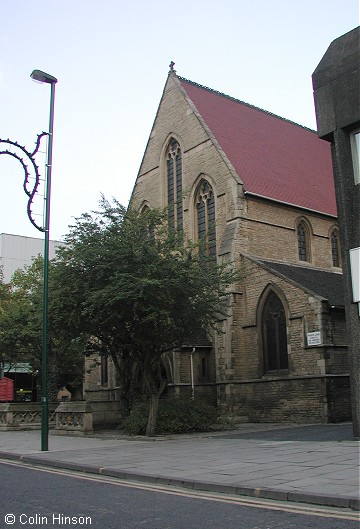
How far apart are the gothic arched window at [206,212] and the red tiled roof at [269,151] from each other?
1862 millimetres

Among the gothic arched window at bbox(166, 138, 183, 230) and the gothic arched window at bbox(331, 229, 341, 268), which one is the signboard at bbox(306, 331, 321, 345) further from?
the gothic arched window at bbox(166, 138, 183, 230)

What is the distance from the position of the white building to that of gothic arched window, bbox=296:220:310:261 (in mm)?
38755

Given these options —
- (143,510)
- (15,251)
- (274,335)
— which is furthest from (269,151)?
(15,251)

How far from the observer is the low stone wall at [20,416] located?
981 inches

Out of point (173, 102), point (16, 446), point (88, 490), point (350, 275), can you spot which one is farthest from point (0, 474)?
point (173, 102)

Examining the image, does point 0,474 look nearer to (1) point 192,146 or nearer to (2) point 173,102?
(1) point 192,146

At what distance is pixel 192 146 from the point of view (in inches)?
1209

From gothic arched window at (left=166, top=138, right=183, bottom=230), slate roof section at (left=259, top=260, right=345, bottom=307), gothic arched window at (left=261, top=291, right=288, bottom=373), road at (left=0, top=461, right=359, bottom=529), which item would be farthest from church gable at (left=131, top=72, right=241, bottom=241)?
road at (left=0, top=461, right=359, bottom=529)

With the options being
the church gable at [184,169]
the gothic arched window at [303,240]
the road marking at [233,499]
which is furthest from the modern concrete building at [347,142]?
the gothic arched window at [303,240]

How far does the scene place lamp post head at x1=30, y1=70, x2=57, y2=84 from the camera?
655 inches

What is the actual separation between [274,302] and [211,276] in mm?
5914

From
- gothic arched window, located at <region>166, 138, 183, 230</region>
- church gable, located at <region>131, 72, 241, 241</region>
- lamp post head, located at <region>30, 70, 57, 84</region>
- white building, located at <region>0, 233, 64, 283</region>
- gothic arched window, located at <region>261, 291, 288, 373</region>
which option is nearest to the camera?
lamp post head, located at <region>30, 70, 57, 84</region>

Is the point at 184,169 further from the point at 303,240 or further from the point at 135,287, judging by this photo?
the point at 135,287

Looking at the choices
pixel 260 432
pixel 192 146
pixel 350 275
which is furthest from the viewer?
pixel 192 146
